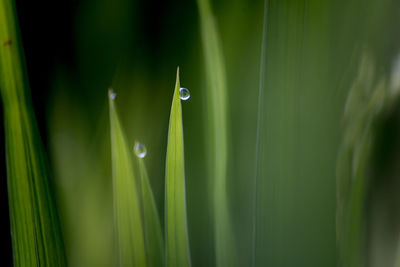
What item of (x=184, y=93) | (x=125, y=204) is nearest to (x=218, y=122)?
(x=184, y=93)

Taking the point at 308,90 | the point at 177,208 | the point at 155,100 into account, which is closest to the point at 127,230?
the point at 177,208

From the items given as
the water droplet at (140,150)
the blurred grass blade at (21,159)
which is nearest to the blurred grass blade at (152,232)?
the water droplet at (140,150)

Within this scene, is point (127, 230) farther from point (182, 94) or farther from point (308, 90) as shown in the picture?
point (308, 90)

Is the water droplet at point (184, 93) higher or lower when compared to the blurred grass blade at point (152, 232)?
higher

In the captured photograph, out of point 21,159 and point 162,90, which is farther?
point 162,90

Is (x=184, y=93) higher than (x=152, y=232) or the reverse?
higher

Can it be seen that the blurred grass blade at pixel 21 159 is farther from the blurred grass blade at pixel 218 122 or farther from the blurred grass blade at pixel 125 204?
the blurred grass blade at pixel 218 122

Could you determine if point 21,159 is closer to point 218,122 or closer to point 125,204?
point 125,204
